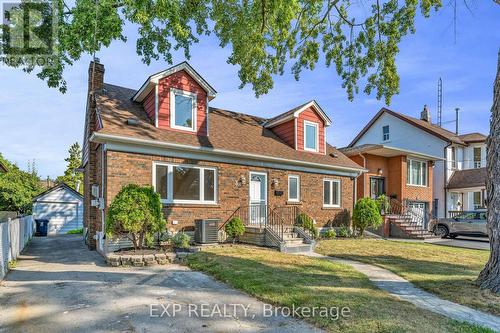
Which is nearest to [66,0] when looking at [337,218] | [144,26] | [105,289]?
[144,26]

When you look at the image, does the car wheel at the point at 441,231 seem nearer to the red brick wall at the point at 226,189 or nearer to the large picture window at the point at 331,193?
the red brick wall at the point at 226,189

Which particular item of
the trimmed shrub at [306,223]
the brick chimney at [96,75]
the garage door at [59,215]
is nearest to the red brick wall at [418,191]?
the trimmed shrub at [306,223]

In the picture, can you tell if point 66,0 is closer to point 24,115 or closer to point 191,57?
point 191,57

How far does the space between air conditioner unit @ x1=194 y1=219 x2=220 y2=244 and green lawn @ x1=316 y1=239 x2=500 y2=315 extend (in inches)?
147

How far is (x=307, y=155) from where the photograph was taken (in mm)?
15773

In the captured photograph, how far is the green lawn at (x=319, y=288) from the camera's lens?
180 inches

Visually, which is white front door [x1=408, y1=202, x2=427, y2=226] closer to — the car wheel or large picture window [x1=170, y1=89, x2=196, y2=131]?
the car wheel

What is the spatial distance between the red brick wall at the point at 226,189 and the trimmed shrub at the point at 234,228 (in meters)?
0.44

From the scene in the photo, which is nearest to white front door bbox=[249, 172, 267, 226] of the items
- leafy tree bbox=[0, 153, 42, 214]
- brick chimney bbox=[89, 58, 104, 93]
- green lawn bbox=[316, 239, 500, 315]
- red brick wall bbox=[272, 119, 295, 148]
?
green lawn bbox=[316, 239, 500, 315]

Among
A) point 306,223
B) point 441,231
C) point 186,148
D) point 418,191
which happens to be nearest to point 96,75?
point 186,148

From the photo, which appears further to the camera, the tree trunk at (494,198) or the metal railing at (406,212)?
the metal railing at (406,212)

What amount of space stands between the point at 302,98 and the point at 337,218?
6.50 m

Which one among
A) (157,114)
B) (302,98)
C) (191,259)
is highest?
(302,98)

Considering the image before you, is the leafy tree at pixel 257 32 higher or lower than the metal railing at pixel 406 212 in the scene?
higher
